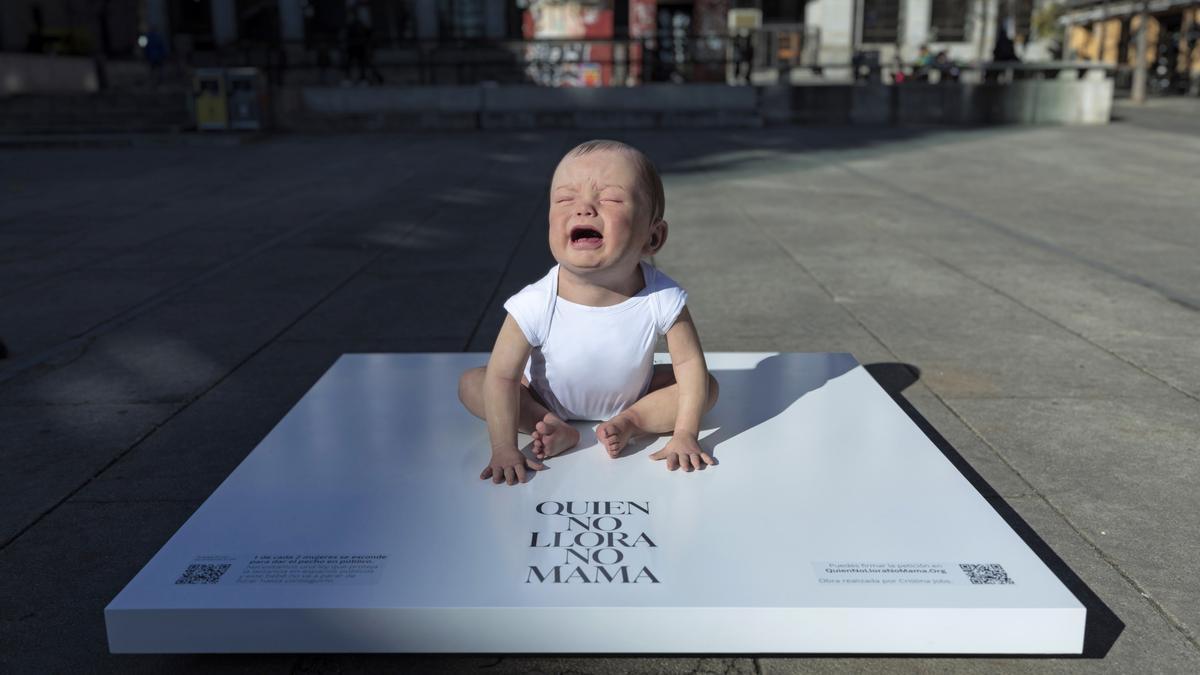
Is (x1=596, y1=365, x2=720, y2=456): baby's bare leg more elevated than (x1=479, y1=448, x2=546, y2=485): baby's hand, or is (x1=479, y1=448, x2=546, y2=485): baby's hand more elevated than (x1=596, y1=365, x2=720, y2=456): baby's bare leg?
(x1=596, y1=365, x2=720, y2=456): baby's bare leg

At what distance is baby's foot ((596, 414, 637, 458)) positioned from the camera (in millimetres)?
3043

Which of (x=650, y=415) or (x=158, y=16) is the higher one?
(x=158, y=16)

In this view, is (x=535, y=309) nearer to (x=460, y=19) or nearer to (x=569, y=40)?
(x=569, y=40)

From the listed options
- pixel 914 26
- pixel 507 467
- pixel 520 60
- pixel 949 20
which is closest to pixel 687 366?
pixel 507 467

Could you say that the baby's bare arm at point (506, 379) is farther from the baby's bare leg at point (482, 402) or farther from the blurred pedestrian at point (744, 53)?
the blurred pedestrian at point (744, 53)

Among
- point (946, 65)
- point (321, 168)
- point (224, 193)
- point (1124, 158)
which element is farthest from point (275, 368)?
point (946, 65)

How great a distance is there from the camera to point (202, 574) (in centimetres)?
235

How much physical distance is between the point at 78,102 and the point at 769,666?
24054 millimetres

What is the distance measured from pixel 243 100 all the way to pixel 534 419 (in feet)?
62.4

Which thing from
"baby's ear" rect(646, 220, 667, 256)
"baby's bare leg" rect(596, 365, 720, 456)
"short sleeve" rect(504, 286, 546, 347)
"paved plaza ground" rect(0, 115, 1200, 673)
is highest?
"baby's ear" rect(646, 220, 667, 256)

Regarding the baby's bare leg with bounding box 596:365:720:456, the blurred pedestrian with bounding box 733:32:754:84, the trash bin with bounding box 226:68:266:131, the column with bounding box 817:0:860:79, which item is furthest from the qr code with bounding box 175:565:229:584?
the column with bounding box 817:0:860:79

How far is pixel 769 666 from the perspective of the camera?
227 cm

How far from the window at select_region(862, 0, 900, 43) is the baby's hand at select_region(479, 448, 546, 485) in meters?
45.1

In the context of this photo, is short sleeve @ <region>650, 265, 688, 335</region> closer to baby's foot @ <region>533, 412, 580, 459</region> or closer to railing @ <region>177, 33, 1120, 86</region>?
baby's foot @ <region>533, 412, 580, 459</region>
